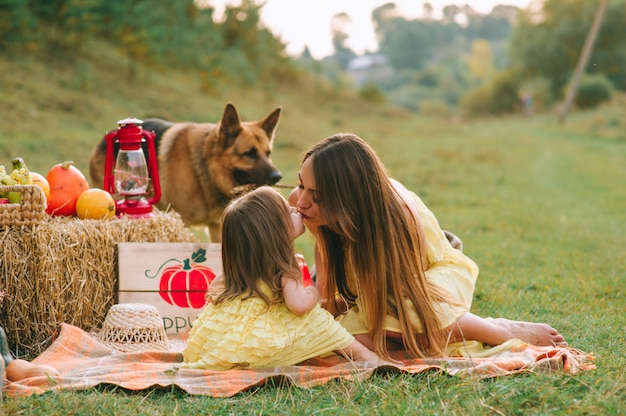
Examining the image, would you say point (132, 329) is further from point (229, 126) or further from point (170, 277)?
point (229, 126)

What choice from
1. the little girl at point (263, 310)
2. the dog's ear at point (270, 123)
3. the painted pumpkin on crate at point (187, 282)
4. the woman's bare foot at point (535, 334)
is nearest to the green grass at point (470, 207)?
the woman's bare foot at point (535, 334)

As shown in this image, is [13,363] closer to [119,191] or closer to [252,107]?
[119,191]

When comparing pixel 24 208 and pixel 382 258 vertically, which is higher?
pixel 24 208

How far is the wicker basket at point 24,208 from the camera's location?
12.2 ft

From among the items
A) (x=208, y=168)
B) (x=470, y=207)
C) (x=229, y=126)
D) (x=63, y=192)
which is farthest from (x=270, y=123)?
(x=470, y=207)

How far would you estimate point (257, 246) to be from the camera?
3402mm

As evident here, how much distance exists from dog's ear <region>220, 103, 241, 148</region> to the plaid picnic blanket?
9.62 feet

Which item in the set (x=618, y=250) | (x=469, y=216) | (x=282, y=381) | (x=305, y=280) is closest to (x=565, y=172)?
(x=469, y=216)

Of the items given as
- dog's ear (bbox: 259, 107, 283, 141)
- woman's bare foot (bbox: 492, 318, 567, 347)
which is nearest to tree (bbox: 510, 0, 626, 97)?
dog's ear (bbox: 259, 107, 283, 141)

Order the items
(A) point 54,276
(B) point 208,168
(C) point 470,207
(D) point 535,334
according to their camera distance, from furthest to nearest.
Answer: (C) point 470,207 → (B) point 208,168 → (A) point 54,276 → (D) point 535,334

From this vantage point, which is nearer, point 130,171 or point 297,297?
point 297,297

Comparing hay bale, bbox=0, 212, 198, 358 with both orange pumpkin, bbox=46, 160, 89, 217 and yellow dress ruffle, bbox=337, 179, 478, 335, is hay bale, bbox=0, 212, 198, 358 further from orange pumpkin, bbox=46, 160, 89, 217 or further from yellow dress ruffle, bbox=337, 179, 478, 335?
yellow dress ruffle, bbox=337, 179, 478, 335

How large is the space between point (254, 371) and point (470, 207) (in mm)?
7920

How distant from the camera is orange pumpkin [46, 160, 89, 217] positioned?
4.50 m
